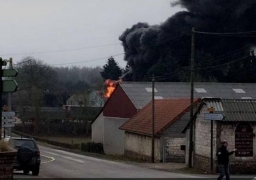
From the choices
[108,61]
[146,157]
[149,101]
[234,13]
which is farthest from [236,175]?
[108,61]

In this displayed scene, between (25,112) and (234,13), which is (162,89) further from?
(234,13)

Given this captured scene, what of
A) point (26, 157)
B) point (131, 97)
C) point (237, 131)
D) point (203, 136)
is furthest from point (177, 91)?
point (26, 157)

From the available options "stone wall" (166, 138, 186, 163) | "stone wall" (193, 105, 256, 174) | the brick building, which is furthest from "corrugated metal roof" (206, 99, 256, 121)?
"stone wall" (166, 138, 186, 163)

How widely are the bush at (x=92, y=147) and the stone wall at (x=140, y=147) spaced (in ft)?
Answer: 39.1

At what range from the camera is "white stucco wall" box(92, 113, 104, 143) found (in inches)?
2562

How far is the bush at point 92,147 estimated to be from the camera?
6222 cm

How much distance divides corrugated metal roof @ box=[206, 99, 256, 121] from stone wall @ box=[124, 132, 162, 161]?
39.2ft

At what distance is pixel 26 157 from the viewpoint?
23.6 meters

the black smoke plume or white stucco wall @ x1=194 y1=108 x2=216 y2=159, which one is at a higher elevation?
the black smoke plume

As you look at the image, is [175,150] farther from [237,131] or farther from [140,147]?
[237,131]

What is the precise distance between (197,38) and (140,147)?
184ft

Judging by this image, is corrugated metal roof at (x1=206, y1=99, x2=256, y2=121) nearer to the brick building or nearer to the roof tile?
the brick building

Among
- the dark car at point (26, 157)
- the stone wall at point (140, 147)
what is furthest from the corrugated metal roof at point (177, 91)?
the dark car at point (26, 157)

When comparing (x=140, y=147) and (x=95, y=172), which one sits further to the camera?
(x=140, y=147)
